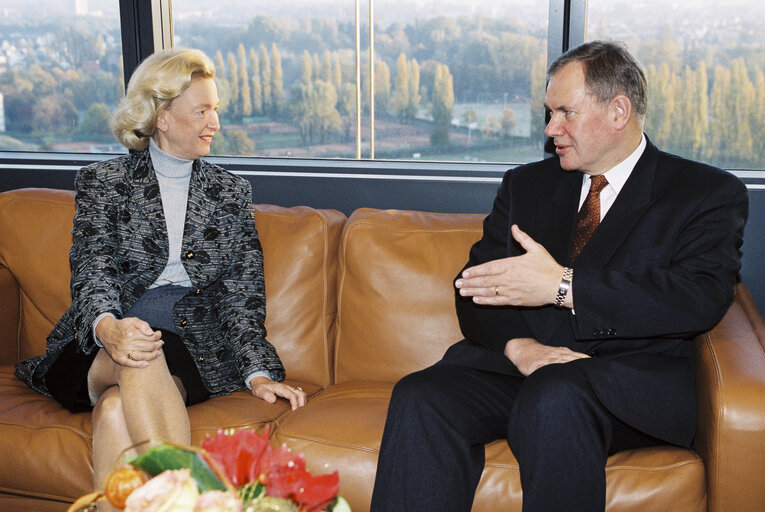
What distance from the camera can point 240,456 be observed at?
36.9 inches

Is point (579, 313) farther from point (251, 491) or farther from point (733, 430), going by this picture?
point (251, 491)

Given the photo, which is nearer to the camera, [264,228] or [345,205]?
[264,228]

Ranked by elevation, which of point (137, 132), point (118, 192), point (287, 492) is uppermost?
point (137, 132)

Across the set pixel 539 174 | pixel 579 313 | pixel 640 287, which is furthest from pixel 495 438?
pixel 539 174

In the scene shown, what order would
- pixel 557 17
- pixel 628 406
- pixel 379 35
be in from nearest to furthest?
pixel 628 406 → pixel 557 17 → pixel 379 35

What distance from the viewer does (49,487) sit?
2.05 metres

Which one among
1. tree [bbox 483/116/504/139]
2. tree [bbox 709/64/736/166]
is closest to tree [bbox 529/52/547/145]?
tree [bbox 483/116/504/139]

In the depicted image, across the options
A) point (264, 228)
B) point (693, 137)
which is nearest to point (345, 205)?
point (264, 228)

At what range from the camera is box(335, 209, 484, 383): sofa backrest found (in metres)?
2.39

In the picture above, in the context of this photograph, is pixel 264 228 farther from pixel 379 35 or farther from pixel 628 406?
pixel 628 406

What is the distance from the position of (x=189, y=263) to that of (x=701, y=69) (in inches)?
74.5

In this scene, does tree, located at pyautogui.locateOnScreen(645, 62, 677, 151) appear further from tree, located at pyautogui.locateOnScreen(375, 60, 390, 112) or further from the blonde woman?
the blonde woman

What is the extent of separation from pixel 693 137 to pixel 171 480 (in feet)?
8.15

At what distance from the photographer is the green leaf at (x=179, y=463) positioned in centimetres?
92
